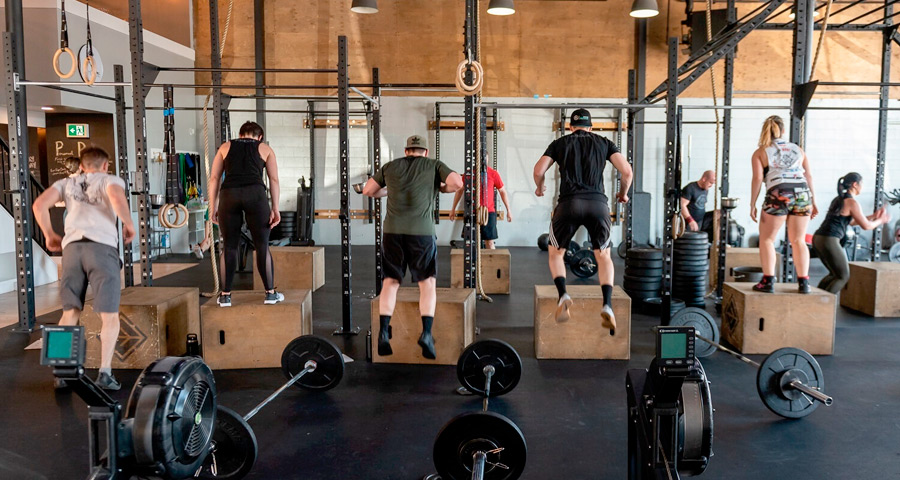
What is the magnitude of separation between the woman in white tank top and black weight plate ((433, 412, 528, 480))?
2798 mm

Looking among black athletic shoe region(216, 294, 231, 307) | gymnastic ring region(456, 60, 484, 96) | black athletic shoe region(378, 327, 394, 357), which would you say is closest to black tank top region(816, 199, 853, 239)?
gymnastic ring region(456, 60, 484, 96)

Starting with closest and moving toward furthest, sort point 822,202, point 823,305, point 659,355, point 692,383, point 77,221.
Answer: point 659,355 < point 692,383 < point 77,221 < point 823,305 < point 822,202

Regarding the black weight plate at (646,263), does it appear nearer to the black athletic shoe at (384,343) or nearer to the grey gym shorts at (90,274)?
the black athletic shoe at (384,343)

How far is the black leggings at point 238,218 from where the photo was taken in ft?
12.8

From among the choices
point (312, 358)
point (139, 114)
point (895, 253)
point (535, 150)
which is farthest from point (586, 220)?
point (535, 150)

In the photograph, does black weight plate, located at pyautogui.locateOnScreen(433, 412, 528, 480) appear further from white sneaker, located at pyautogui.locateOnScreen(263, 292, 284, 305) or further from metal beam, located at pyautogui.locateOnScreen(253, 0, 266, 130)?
metal beam, located at pyautogui.locateOnScreen(253, 0, 266, 130)

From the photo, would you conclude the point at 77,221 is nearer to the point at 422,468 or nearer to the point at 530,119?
the point at 422,468

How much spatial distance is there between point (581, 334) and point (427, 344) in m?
1.03

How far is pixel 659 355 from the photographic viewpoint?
1661 mm

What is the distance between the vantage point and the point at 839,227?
17.0ft

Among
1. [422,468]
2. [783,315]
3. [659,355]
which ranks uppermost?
[659,355]

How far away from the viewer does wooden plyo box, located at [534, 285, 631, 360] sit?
4066 millimetres

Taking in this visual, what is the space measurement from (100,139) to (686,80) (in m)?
6.92

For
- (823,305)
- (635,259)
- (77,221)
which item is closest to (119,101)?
(77,221)
